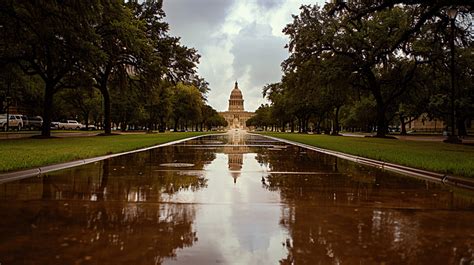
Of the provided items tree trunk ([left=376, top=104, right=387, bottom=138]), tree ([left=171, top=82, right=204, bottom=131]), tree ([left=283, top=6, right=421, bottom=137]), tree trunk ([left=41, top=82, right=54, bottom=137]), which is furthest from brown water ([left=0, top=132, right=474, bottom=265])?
tree ([left=171, top=82, right=204, bottom=131])

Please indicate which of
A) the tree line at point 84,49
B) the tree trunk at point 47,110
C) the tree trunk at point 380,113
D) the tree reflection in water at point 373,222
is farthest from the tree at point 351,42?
the tree reflection in water at point 373,222

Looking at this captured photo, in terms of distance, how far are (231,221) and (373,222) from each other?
2347 mm

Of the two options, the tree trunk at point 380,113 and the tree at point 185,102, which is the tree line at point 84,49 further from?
the tree at point 185,102

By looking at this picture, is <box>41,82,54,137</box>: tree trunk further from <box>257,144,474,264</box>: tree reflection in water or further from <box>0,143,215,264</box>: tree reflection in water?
<box>257,144,474,264</box>: tree reflection in water

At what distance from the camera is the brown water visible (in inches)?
211

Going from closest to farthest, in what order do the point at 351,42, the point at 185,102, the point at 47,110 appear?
the point at 47,110
the point at 351,42
the point at 185,102

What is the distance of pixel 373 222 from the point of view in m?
7.18

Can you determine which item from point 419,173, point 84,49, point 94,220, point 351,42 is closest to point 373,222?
point 94,220

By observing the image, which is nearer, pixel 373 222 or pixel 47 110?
pixel 373 222

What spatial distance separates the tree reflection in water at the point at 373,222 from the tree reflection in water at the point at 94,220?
1762 millimetres

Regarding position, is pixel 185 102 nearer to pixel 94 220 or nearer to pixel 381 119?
pixel 381 119

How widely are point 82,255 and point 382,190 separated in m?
7.75

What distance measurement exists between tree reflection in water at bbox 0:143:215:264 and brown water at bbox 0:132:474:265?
0.06ft

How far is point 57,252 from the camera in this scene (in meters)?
5.34
